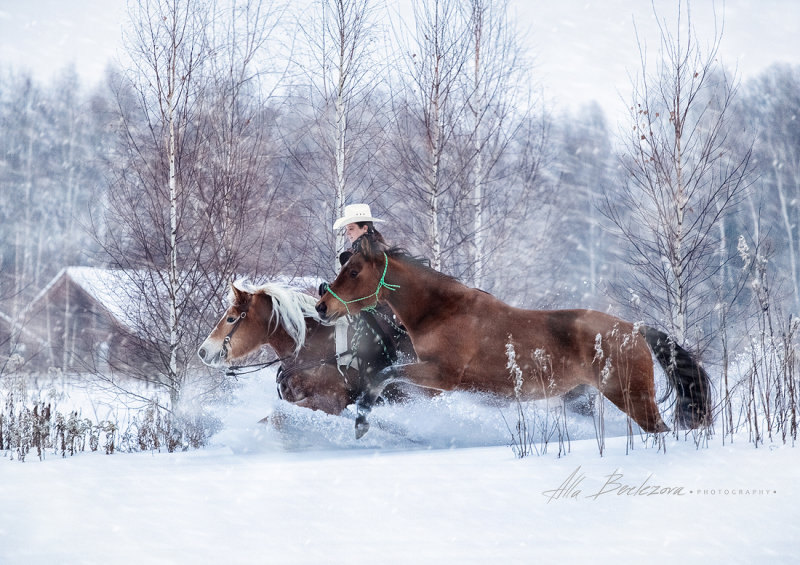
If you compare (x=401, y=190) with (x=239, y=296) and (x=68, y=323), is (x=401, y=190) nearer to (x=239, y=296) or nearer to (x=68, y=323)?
(x=239, y=296)

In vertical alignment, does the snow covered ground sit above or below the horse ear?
below

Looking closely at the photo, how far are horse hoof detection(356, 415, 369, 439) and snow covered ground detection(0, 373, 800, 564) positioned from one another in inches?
10.0

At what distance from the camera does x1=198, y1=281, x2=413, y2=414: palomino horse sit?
6.64 metres

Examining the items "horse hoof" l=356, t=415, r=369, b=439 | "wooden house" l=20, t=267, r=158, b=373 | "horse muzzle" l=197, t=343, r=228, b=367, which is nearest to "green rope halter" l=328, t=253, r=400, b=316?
"horse hoof" l=356, t=415, r=369, b=439

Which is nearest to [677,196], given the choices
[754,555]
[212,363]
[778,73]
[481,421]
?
[481,421]

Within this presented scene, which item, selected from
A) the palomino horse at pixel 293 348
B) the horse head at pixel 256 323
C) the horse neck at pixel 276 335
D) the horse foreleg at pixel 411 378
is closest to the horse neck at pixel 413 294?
the horse foreleg at pixel 411 378

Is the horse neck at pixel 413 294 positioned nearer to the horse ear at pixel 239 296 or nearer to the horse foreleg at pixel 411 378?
the horse foreleg at pixel 411 378

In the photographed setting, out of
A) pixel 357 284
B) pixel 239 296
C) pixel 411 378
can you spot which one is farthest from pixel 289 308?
pixel 411 378

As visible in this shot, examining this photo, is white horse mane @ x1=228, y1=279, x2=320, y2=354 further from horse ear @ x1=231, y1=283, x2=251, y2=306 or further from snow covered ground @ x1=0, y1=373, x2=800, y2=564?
snow covered ground @ x1=0, y1=373, x2=800, y2=564

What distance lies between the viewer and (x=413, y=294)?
20.0ft

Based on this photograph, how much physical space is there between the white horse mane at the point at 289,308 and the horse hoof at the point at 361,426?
0.96 m

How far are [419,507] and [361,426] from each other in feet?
7.92

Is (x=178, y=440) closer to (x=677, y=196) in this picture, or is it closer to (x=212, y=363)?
(x=212, y=363)

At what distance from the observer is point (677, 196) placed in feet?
29.4
